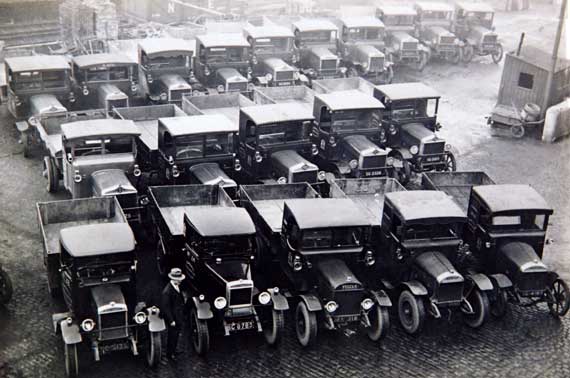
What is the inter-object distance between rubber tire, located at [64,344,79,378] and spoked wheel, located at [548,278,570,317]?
1020 centimetres

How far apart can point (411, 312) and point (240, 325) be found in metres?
3.79

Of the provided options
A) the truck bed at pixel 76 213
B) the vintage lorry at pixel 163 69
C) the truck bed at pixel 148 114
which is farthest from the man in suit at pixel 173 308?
the vintage lorry at pixel 163 69

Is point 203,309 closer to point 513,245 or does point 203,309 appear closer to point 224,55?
point 513,245

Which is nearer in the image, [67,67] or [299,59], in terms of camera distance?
[67,67]

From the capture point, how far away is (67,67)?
1017 inches

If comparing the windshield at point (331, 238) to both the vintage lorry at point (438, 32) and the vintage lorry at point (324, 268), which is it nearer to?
the vintage lorry at point (324, 268)

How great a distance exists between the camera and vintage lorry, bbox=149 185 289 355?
1461 cm

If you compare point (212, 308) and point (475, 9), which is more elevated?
point (475, 9)

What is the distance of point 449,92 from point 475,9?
727 centimetres

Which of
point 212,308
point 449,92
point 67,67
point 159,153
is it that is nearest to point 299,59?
point 449,92

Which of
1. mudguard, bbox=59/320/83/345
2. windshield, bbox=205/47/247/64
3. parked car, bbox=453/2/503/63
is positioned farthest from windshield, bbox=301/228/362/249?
parked car, bbox=453/2/503/63

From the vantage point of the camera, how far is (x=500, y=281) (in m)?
16.6

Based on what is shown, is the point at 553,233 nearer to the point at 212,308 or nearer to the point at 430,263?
the point at 430,263

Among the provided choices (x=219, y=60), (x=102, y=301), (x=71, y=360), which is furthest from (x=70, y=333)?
(x=219, y=60)
